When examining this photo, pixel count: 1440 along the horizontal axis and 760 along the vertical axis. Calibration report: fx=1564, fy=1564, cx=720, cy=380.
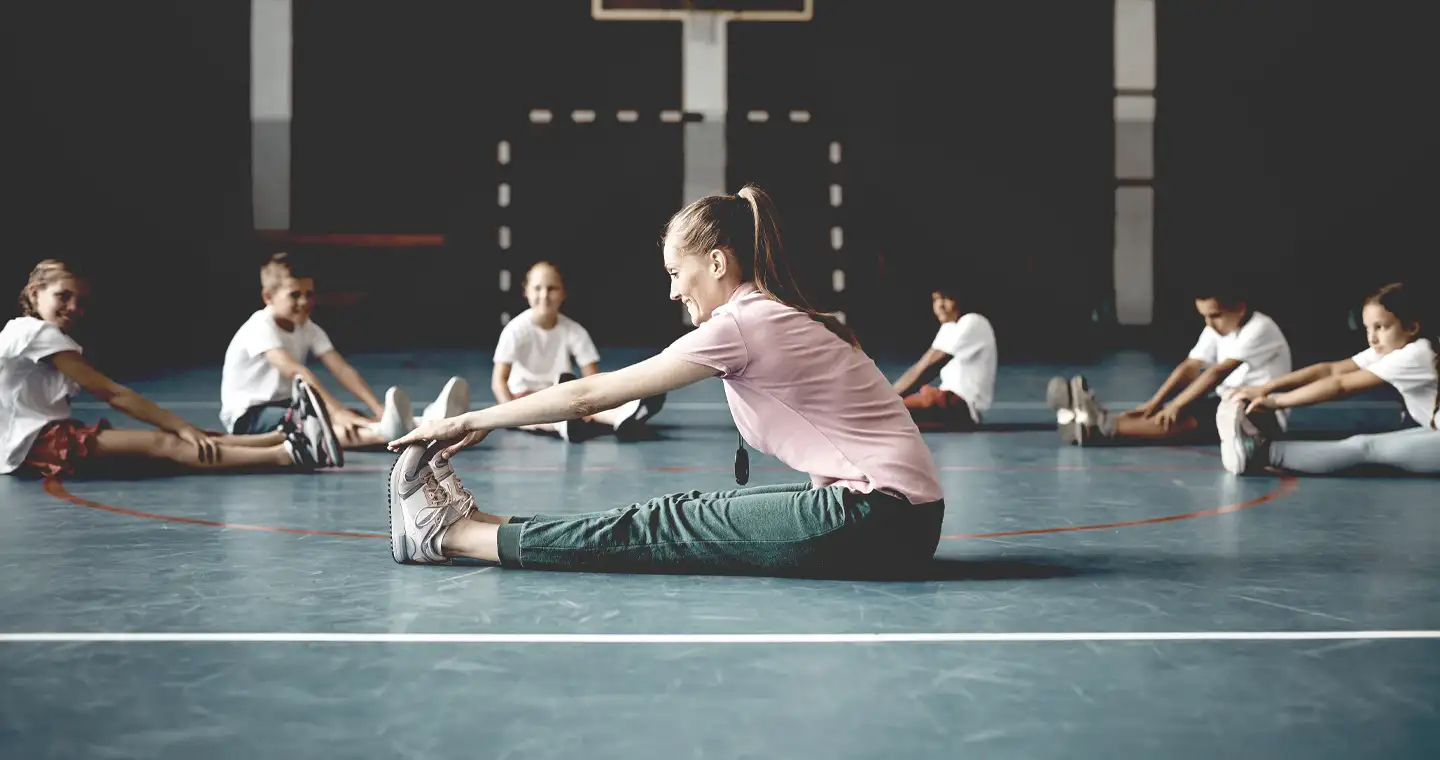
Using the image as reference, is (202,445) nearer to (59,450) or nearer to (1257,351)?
(59,450)

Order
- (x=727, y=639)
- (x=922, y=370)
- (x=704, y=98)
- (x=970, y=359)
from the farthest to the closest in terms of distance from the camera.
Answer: (x=704, y=98) < (x=970, y=359) < (x=922, y=370) < (x=727, y=639)

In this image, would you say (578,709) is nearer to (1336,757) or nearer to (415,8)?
(1336,757)

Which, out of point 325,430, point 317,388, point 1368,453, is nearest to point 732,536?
point 325,430

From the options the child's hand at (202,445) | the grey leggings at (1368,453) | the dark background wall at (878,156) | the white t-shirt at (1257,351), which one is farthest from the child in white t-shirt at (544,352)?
the dark background wall at (878,156)

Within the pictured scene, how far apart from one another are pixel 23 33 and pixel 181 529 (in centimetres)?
761

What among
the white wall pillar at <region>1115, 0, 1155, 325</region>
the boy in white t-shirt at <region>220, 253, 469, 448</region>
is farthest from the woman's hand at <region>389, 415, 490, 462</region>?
the white wall pillar at <region>1115, 0, 1155, 325</region>

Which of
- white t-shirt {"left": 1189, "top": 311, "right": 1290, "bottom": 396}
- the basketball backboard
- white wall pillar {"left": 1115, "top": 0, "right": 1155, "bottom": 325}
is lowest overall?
white t-shirt {"left": 1189, "top": 311, "right": 1290, "bottom": 396}

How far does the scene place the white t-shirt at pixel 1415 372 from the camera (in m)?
5.16

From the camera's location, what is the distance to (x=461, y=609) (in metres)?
3.08

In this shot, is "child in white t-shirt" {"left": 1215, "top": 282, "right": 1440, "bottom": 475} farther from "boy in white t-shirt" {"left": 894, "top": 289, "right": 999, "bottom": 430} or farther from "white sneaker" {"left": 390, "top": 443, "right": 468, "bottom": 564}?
"white sneaker" {"left": 390, "top": 443, "right": 468, "bottom": 564}

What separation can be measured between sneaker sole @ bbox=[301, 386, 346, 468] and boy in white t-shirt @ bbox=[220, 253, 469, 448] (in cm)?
36

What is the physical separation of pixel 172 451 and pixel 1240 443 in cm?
353

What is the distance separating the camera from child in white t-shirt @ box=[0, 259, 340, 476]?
495 cm

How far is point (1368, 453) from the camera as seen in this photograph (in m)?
5.11
